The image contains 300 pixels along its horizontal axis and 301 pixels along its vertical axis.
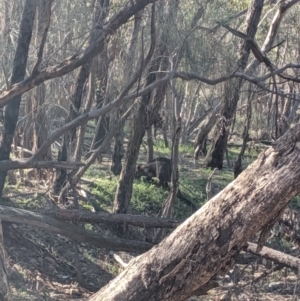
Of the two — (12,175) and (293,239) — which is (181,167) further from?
(293,239)

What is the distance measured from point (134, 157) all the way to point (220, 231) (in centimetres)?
789

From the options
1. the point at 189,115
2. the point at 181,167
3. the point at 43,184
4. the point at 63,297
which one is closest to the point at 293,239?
the point at 63,297

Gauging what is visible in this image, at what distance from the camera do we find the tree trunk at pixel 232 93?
10578 millimetres

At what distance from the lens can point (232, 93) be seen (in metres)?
10.7

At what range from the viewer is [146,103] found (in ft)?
38.3

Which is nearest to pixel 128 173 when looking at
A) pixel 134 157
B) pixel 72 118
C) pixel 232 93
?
pixel 134 157

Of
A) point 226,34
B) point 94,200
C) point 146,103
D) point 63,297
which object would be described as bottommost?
point 63,297

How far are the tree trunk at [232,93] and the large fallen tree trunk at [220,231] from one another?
17.3 feet

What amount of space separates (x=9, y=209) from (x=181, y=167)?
9.30 m

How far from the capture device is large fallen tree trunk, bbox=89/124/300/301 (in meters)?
5.04

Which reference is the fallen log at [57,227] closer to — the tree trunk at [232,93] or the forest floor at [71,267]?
the forest floor at [71,267]

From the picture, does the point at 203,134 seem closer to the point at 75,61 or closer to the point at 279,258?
the point at 75,61

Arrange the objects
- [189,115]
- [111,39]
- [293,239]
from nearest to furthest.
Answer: [293,239] < [111,39] < [189,115]

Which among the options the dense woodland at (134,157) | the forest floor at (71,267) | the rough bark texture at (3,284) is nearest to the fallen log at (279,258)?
the dense woodland at (134,157)
